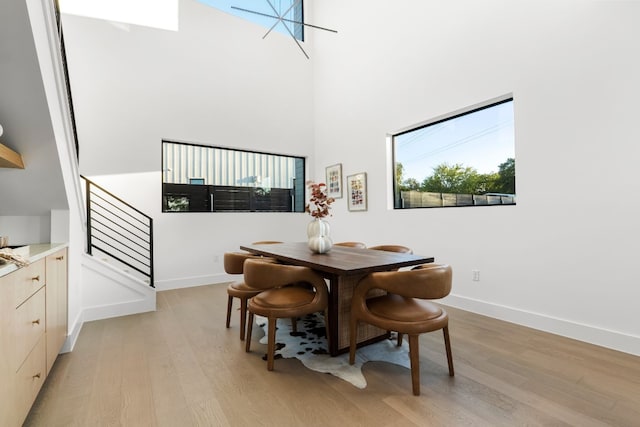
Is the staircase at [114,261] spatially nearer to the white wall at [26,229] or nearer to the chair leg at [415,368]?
the white wall at [26,229]

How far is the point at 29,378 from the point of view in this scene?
4.90 ft

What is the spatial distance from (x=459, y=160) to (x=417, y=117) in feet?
2.77

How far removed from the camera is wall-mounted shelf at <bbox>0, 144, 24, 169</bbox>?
1685mm

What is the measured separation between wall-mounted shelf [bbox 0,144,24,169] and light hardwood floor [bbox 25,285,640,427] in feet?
4.70

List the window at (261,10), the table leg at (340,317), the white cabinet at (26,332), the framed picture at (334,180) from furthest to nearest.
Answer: the framed picture at (334,180), the window at (261,10), the table leg at (340,317), the white cabinet at (26,332)

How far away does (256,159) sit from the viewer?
5.62 m

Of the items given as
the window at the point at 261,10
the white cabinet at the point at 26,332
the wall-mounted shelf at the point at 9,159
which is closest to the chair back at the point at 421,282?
the white cabinet at the point at 26,332

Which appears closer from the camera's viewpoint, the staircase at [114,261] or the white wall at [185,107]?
the staircase at [114,261]

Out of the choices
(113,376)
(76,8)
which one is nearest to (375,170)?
(113,376)

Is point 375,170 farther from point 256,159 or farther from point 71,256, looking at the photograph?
point 71,256

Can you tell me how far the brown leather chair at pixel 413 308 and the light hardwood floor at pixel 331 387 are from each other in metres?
0.23

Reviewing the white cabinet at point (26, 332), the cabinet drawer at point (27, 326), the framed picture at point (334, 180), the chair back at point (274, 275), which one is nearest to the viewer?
the white cabinet at point (26, 332)

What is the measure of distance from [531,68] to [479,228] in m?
1.69

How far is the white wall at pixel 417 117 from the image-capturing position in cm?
248
